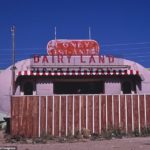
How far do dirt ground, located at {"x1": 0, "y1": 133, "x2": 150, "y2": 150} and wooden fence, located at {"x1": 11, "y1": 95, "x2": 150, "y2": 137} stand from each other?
1.35 metres

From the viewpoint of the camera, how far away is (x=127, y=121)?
693 inches

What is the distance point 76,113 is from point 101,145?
3080 millimetres

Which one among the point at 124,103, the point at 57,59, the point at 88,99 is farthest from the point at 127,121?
the point at 57,59

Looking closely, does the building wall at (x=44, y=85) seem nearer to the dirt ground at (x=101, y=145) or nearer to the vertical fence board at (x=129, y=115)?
the vertical fence board at (x=129, y=115)

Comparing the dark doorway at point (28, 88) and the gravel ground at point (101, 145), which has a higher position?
the dark doorway at point (28, 88)

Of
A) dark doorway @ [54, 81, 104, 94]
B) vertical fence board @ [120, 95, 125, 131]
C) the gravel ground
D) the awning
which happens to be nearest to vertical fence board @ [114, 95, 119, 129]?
vertical fence board @ [120, 95, 125, 131]

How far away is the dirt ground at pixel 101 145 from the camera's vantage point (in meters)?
14.0

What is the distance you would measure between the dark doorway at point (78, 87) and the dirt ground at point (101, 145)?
9.17 m

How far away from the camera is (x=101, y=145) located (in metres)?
14.7


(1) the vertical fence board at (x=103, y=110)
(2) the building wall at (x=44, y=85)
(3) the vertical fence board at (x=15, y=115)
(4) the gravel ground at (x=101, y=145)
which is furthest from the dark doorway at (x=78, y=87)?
(4) the gravel ground at (x=101, y=145)

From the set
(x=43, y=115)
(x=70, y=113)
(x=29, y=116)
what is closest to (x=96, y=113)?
(x=70, y=113)

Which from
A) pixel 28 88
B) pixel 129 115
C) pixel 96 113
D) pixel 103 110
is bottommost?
pixel 129 115

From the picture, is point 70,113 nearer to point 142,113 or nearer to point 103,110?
point 103,110

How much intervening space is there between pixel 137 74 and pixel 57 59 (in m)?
5.00
